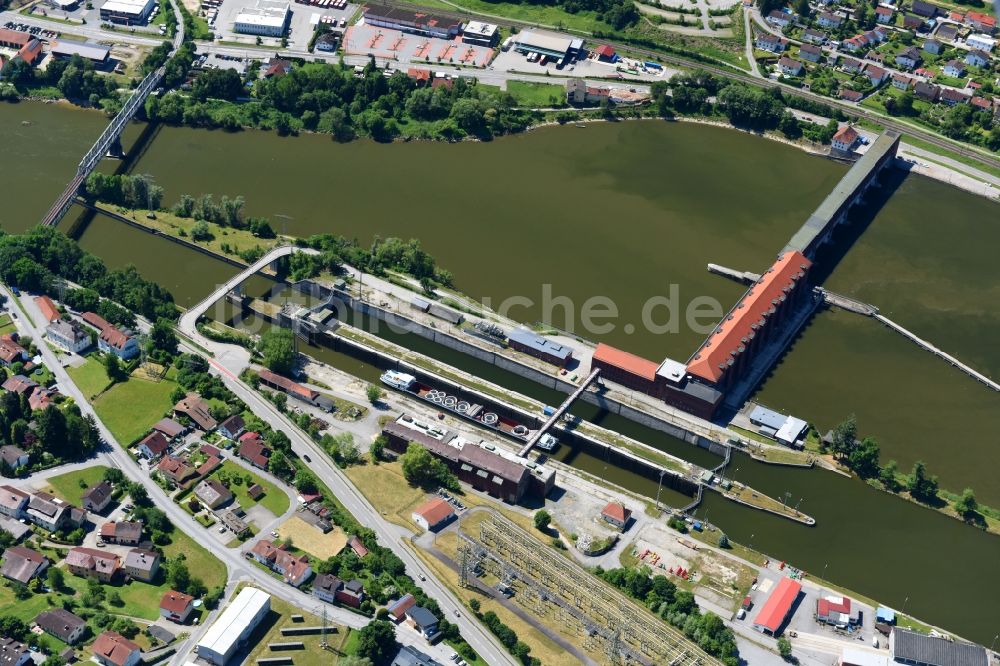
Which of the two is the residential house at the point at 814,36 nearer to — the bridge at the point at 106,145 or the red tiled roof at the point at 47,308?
the bridge at the point at 106,145

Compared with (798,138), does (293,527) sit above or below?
below

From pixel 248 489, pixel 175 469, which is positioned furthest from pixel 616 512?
pixel 175 469

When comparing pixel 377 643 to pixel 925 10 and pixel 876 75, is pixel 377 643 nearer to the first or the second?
pixel 876 75

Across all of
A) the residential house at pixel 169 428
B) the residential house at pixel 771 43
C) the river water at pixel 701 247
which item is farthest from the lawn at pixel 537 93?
the residential house at pixel 169 428

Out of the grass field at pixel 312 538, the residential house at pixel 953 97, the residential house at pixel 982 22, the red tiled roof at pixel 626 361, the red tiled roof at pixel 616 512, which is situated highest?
the residential house at pixel 982 22

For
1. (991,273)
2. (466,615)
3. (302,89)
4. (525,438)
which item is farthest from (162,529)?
(991,273)

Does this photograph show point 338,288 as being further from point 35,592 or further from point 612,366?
point 35,592
